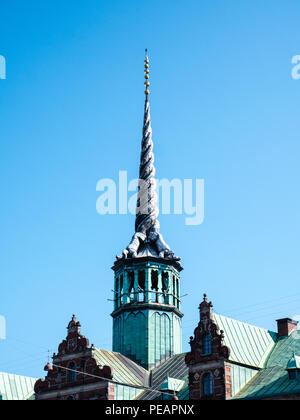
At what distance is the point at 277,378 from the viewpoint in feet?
171

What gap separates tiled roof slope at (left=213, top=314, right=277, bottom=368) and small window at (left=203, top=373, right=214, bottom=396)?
1989mm

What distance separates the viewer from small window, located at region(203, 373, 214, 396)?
53156 mm

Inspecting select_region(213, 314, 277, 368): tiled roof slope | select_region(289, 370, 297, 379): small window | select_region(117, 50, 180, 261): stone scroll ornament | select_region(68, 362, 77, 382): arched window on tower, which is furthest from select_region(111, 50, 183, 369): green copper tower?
select_region(289, 370, 297, 379): small window

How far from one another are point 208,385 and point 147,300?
43.1 ft

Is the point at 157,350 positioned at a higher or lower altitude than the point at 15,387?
higher

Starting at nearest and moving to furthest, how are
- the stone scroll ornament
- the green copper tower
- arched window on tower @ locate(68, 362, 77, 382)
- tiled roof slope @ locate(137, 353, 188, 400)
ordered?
tiled roof slope @ locate(137, 353, 188, 400) < arched window on tower @ locate(68, 362, 77, 382) < the green copper tower < the stone scroll ornament

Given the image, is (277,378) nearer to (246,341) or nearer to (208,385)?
(208,385)

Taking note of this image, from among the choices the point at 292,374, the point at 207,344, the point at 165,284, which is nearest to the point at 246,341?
the point at 207,344

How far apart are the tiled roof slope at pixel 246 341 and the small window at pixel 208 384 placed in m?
1.99

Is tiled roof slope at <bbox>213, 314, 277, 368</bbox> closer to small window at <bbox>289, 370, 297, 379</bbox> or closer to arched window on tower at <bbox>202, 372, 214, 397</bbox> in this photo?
arched window on tower at <bbox>202, 372, 214, 397</bbox>
